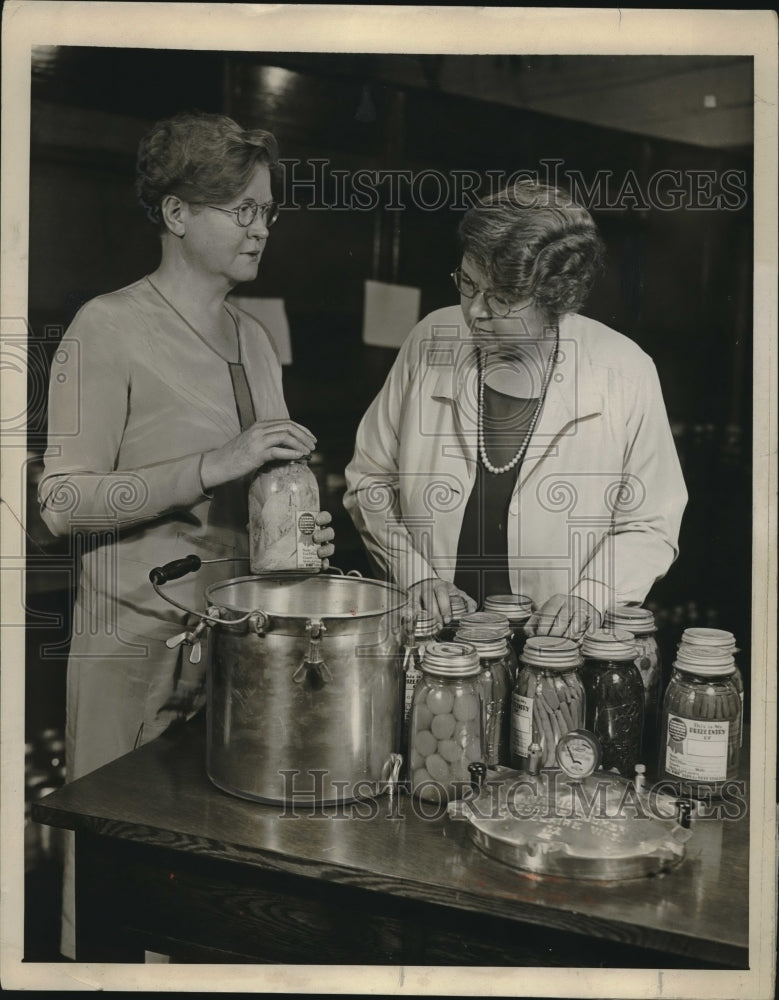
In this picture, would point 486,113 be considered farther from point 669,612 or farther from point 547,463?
point 669,612

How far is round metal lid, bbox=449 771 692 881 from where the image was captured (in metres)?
1.22

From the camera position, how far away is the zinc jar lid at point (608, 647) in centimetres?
144

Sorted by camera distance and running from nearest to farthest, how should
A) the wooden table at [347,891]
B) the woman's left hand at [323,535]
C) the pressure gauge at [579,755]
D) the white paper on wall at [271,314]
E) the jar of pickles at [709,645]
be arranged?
A: the wooden table at [347,891], the pressure gauge at [579,755], the jar of pickles at [709,645], the woman's left hand at [323,535], the white paper on wall at [271,314]

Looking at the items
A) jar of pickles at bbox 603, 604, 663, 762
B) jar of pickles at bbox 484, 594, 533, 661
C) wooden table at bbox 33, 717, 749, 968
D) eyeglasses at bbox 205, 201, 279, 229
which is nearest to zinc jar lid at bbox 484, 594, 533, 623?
jar of pickles at bbox 484, 594, 533, 661

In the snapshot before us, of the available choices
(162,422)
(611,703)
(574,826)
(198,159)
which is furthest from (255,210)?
(574,826)

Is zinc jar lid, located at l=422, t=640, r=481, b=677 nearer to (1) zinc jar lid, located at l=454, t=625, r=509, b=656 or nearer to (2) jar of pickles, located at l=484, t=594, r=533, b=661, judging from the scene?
(1) zinc jar lid, located at l=454, t=625, r=509, b=656

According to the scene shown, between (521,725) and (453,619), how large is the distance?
22 cm

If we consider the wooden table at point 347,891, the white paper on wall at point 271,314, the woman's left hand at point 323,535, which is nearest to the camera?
the wooden table at point 347,891

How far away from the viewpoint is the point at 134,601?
64.7 inches

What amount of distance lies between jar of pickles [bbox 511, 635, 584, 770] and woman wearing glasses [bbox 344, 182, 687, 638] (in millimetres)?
171

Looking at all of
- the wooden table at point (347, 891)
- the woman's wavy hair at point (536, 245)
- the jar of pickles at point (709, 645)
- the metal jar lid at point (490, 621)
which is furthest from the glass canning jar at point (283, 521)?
the jar of pickles at point (709, 645)

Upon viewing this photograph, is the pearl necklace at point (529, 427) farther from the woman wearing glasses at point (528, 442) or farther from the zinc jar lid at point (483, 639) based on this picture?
the zinc jar lid at point (483, 639)

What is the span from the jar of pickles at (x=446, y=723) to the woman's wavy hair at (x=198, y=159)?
2.70ft

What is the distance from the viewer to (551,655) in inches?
55.6
